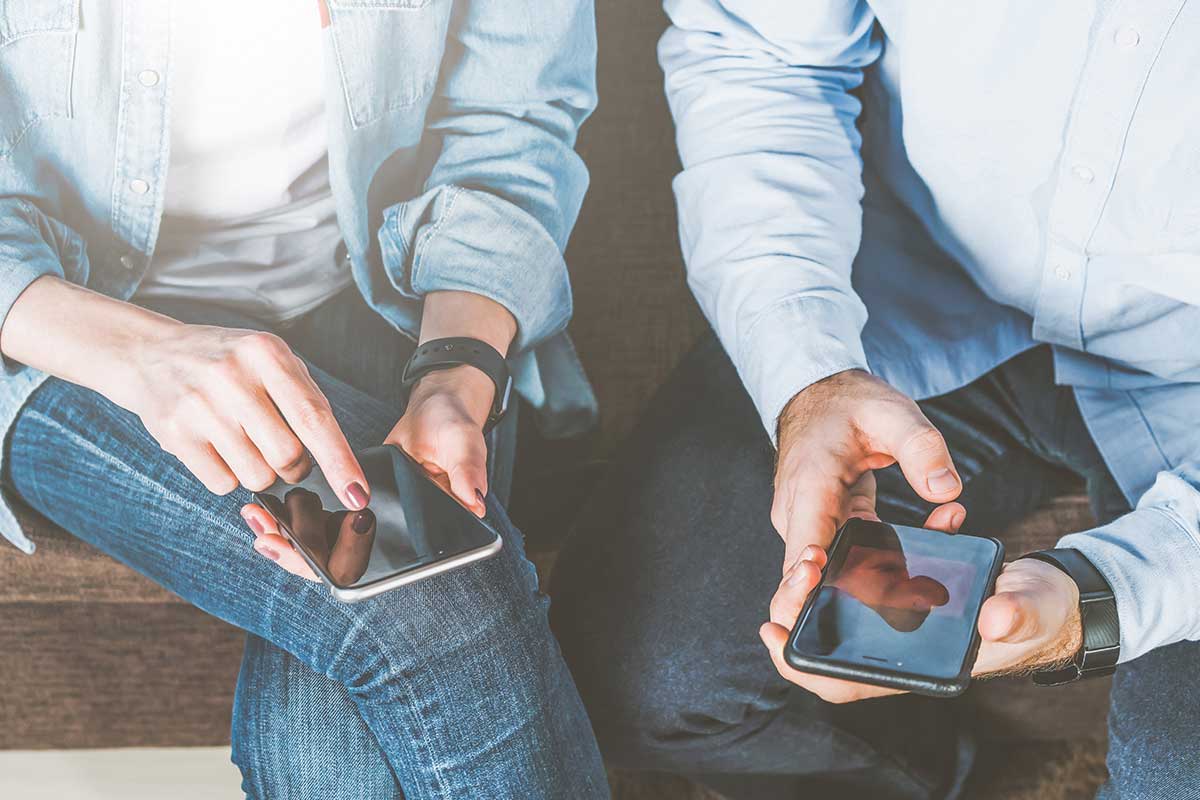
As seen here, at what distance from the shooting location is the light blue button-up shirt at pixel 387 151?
630 millimetres

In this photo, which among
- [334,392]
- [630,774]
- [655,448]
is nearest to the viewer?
[334,392]

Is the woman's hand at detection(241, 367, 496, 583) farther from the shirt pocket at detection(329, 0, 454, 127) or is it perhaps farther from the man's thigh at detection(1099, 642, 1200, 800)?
the man's thigh at detection(1099, 642, 1200, 800)

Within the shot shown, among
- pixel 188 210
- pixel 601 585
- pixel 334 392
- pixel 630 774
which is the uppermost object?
pixel 188 210

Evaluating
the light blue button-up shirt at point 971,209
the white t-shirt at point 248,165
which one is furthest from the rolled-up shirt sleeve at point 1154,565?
the white t-shirt at point 248,165

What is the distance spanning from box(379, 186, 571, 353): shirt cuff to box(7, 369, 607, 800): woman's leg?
12 cm

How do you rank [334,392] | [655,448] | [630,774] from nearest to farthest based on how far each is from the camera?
1. [334,392]
2. [655,448]
3. [630,774]

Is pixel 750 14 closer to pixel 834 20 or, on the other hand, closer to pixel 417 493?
pixel 834 20

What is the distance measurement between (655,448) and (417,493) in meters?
0.26

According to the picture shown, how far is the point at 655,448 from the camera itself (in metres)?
0.82

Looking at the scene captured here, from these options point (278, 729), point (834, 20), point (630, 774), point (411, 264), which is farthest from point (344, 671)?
point (834, 20)

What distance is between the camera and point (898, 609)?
0.56 metres

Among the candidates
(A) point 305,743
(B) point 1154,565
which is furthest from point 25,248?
(B) point 1154,565

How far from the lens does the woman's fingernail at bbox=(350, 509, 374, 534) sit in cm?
59

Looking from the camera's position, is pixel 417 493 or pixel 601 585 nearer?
pixel 417 493
